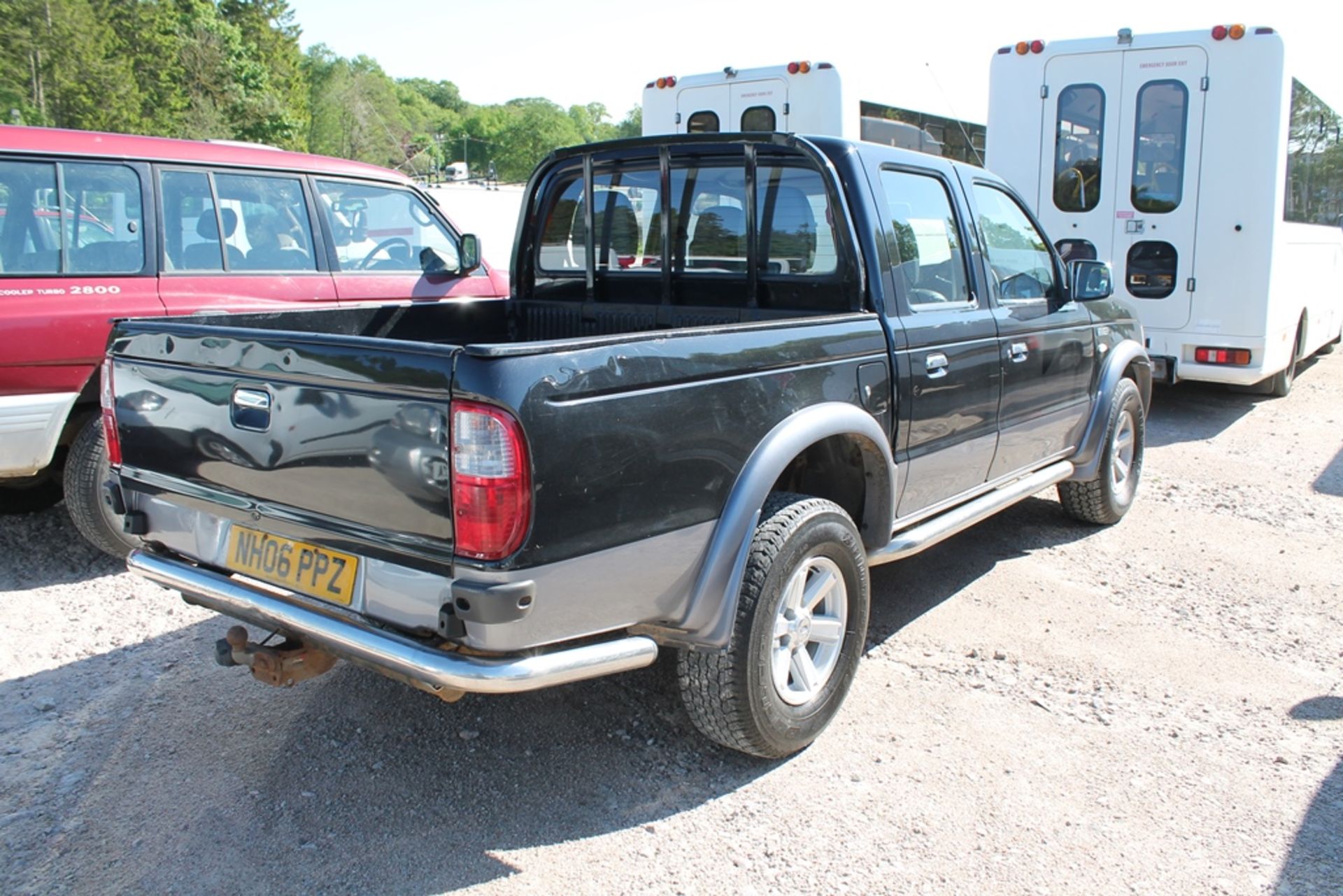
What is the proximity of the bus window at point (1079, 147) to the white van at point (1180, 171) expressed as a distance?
12mm

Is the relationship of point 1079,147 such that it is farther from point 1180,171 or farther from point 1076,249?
point 1076,249

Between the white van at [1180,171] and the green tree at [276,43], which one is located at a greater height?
the green tree at [276,43]

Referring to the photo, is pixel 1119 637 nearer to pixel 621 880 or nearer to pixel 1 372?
pixel 621 880

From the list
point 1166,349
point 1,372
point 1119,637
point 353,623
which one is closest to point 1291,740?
point 1119,637

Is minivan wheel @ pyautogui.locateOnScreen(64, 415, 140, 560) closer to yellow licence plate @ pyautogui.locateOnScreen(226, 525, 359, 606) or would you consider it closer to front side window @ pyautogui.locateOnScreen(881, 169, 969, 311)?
yellow licence plate @ pyautogui.locateOnScreen(226, 525, 359, 606)

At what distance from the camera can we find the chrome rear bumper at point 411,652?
251 centimetres

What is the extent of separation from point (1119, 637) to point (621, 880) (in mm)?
2602

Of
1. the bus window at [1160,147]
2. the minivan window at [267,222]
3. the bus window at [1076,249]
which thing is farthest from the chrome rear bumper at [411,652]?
the bus window at [1160,147]

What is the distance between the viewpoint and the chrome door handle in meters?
3.90

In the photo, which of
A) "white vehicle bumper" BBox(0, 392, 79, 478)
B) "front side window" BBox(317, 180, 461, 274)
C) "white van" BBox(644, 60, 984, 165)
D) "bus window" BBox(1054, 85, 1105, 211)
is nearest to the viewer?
"white vehicle bumper" BBox(0, 392, 79, 478)

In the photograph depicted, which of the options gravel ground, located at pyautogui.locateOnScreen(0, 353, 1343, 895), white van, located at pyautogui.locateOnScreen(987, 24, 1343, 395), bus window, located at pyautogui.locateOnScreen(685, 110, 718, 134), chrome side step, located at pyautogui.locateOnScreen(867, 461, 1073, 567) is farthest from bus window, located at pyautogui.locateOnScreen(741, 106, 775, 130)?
gravel ground, located at pyautogui.locateOnScreen(0, 353, 1343, 895)

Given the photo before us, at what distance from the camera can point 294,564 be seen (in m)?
2.88

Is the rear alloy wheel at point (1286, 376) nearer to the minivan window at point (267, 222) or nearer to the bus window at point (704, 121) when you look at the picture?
the bus window at point (704, 121)

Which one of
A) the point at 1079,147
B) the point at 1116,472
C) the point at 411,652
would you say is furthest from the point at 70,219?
the point at 1079,147
